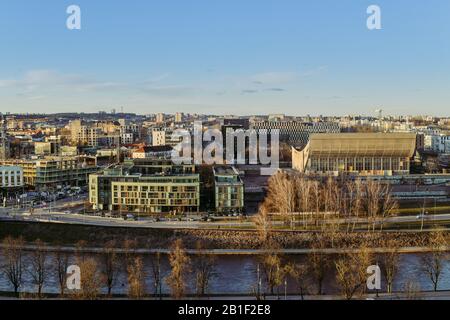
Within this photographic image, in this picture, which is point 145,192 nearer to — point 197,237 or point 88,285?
point 197,237

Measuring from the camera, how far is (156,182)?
13320 mm

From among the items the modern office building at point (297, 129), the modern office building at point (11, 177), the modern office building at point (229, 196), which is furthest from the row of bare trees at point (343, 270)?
the modern office building at point (297, 129)

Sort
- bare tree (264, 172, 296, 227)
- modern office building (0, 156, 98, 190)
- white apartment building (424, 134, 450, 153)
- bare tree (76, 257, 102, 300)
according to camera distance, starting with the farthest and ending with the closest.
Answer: white apartment building (424, 134, 450, 153)
modern office building (0, 156, 98, 190)
bare tree (264, 172, 296, 227)
bare tree (76, 257, 102, 300)

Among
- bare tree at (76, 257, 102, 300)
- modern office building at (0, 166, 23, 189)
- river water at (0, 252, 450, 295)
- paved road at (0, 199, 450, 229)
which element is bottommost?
river water at (0, 252, 450, 295)

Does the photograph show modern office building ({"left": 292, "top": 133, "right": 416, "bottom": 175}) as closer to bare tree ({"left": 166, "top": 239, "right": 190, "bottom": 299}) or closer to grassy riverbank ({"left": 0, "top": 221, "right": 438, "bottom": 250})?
grassy riverbank ({"left": 0, "top": 221, "right": 438, "bottom": 250})

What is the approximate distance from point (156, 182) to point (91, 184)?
1.79 m

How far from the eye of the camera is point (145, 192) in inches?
524

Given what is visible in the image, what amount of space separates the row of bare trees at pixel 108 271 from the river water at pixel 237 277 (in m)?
0.07

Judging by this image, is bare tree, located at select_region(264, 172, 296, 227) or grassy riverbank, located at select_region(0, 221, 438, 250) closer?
grassy riverbank, located at select_region(0, 221, 438, 250)

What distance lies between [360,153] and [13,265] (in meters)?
12.9

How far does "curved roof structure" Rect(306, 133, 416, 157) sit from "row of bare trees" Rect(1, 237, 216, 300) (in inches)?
380

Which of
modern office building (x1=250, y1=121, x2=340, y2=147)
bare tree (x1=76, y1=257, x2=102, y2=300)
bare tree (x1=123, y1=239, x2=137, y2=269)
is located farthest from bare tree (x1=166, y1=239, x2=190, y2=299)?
modern office building (x1=250, y1=121, x2=340, y2=147)

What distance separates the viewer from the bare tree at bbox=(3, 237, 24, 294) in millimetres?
7773
